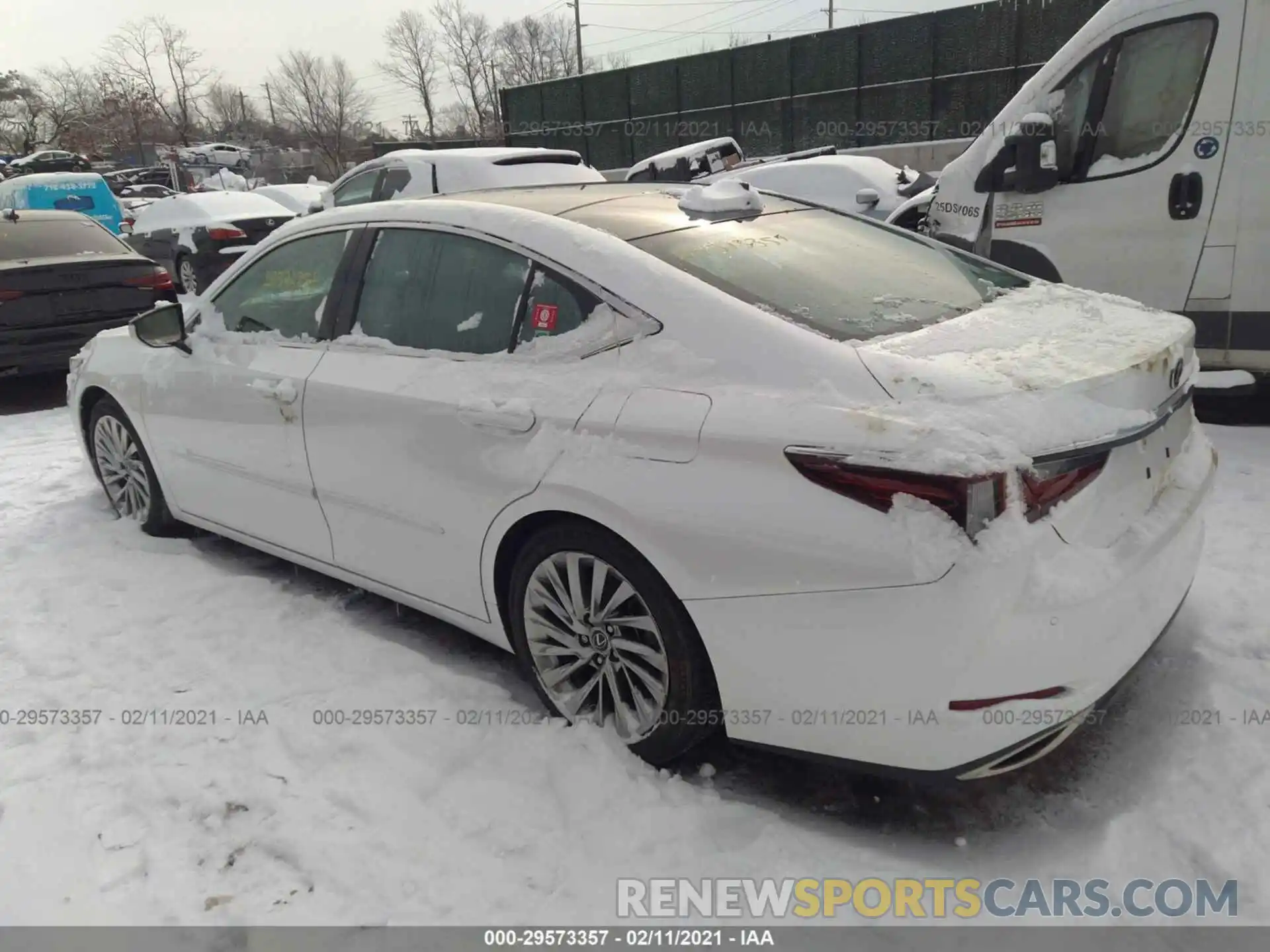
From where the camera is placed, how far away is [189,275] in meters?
12.8

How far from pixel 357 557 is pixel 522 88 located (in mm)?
28172

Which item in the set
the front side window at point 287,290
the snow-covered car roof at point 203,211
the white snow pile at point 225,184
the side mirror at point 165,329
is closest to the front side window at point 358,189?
the snow-covered car roof at point 203,211

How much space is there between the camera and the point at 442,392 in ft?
9.39

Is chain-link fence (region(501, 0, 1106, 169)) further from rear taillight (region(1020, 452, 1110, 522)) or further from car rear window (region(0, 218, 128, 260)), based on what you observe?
rear taillight (region(1020, 452, 1110, 522))

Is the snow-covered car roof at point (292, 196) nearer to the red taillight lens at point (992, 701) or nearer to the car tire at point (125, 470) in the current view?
the car tire at point (125, 470)

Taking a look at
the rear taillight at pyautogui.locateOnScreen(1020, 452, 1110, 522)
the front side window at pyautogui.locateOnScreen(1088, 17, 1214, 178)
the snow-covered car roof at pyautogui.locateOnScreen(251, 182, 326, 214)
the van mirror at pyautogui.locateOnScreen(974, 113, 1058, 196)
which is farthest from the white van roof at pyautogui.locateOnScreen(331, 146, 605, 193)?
the snow-covered car roof at pyautogui.locateOnScreen(251, 182, 326, 214)

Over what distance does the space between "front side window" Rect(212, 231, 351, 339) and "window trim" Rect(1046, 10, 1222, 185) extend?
165 inches

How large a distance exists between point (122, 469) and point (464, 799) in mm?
3122

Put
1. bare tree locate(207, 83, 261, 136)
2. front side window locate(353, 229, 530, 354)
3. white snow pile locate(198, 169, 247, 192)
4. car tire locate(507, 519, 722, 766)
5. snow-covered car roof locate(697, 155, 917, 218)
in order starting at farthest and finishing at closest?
bare tree locate(207, 83, 261, 136) → white snow pile locate(198, 169, 247, 192) → snow-covered car roof locate(697, 155, 917, 218) → front side window locate(353, 229, 530, 354) → car tire locate(507, 519, 722, 766)

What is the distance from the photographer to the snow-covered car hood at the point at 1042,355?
2.13 metres

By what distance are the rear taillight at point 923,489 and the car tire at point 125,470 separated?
3.53 metres

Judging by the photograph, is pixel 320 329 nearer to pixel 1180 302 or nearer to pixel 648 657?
pixel 648 657

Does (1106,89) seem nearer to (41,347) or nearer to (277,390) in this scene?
(277,390)

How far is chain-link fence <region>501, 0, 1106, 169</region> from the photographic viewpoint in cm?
1906
